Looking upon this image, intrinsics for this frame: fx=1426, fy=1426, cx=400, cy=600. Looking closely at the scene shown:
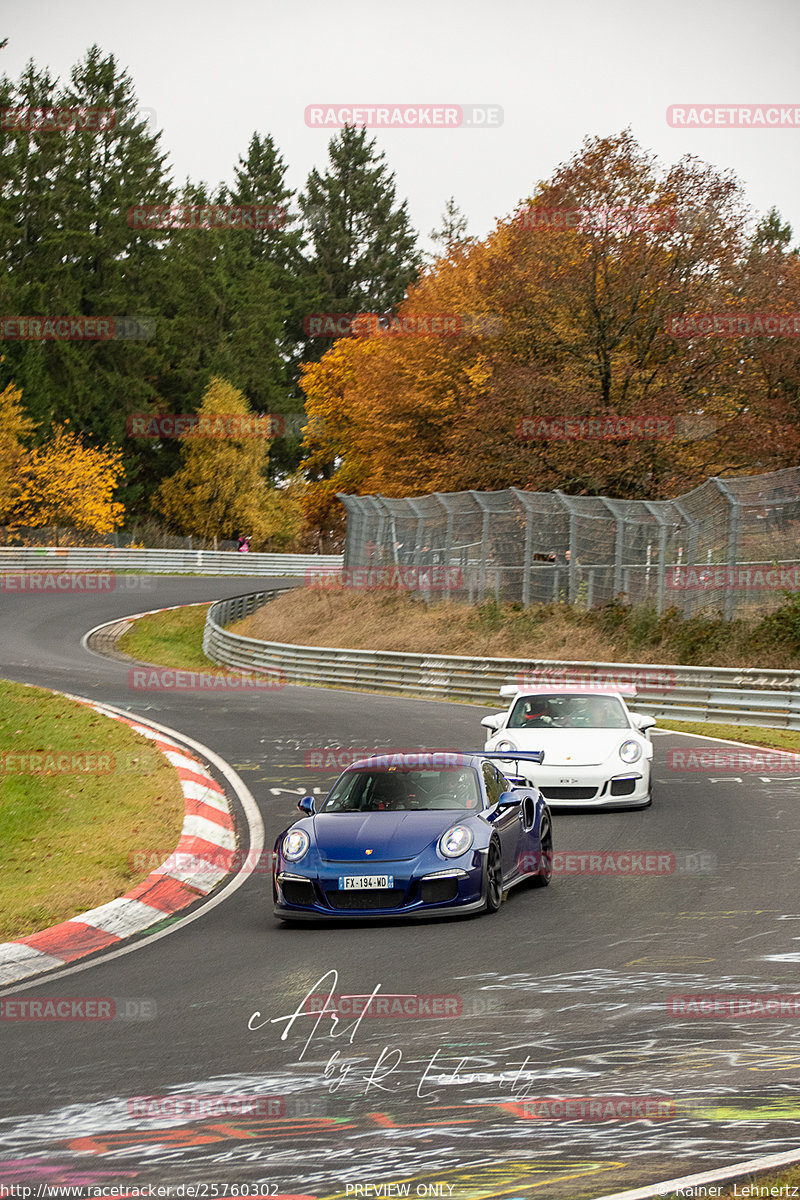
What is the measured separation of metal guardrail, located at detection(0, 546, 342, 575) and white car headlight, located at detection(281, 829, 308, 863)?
138ft

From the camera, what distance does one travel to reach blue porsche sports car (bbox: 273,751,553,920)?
9.84 metres

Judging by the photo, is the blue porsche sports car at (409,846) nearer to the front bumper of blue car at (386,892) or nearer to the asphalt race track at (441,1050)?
the front bumper of blue car at (386,892)

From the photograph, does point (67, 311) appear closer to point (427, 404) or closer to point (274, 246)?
point (274, 246)

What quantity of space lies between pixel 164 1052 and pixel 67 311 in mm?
78907

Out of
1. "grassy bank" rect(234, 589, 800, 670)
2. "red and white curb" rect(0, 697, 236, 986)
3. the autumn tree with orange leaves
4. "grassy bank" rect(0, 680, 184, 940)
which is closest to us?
"red and white curb" rect(0, 697, 236, 986)

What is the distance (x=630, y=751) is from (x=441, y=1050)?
8.79m

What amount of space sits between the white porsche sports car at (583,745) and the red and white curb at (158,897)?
3.25m

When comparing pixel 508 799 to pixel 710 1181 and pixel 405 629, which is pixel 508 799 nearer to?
pixel 710 1181

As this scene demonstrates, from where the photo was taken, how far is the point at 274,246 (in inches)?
4085

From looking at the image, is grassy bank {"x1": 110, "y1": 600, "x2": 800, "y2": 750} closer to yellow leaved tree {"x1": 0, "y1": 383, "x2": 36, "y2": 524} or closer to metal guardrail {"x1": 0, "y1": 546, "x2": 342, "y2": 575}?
metal guardrail {"x1": 0, "y1": 546, "x2": 342, "y2": 575}

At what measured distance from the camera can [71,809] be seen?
14.7 meters

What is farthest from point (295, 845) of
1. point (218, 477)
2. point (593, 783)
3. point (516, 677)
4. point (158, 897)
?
point (218, 477)
